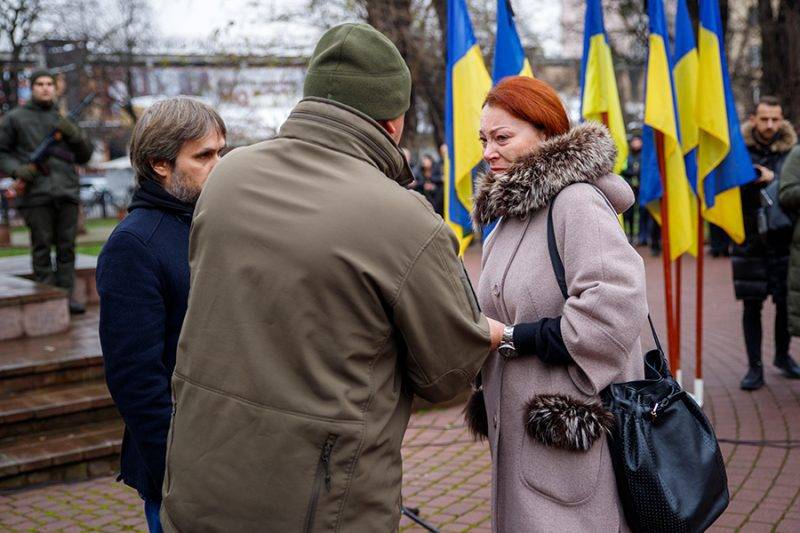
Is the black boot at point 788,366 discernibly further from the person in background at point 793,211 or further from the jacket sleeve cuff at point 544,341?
the jacket sleeve cuff at point 544,341

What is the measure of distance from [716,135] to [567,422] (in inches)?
151

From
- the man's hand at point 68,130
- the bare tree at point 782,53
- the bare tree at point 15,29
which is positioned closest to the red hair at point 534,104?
the man's hand at point 68,130

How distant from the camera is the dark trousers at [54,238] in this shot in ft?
25.1

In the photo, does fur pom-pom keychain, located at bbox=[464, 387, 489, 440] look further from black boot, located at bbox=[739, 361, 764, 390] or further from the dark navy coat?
black boot, located at bbox=[739, 361, 764, 390]

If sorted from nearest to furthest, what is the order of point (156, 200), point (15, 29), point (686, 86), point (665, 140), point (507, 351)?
point (507, 351) < point (156, 200) < point (665, 140) < point (686, 86) < point (15, 29)

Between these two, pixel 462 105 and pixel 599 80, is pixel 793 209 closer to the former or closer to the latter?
pixel 599 80

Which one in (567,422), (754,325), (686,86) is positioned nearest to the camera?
(567,422)

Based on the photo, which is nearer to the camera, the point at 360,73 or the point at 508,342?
the point at 360,73

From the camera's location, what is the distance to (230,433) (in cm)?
176

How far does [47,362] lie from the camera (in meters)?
6.00

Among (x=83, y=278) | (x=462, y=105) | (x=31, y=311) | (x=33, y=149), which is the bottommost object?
(x=83, y=278)

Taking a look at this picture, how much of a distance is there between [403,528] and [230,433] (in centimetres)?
288

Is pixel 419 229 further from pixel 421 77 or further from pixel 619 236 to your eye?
pixel 421 77

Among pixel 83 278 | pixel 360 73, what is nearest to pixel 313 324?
pixel 360 73
